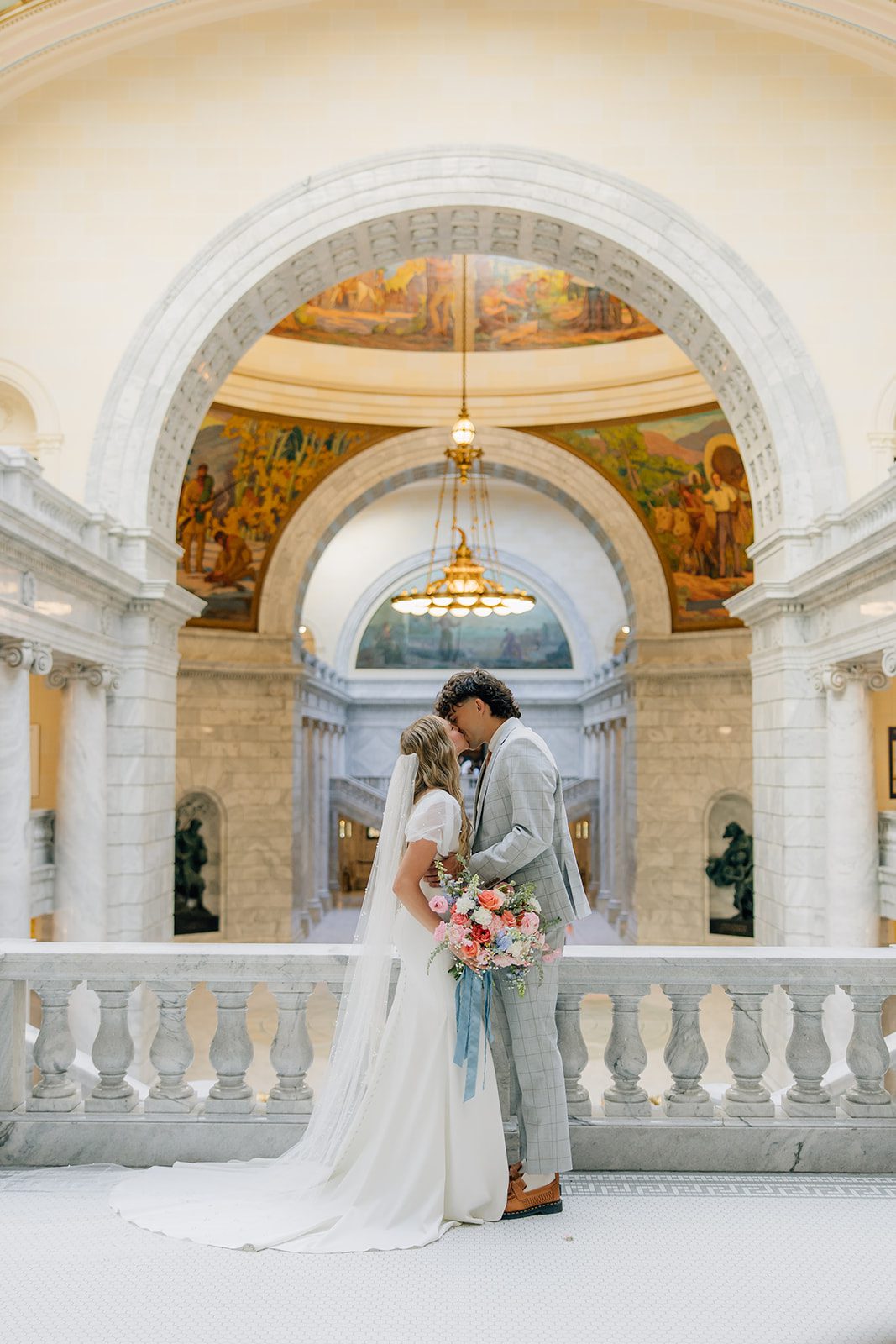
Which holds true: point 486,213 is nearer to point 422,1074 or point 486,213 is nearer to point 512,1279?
point 422,1074

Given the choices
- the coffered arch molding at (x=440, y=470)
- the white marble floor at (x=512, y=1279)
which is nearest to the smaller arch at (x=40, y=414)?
the white marble floor at (x=512, y=1279)

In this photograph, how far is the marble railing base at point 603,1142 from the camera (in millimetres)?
4469

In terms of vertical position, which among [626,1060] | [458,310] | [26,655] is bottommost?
[626,1060]

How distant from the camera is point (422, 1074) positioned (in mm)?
3982

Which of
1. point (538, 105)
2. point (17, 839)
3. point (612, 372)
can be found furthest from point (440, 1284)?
point (612, 372)

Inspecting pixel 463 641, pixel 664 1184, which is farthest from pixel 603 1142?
pixel 463 641

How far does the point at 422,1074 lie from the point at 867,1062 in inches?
73.4

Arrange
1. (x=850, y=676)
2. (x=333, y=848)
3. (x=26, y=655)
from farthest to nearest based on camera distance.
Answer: (x=333, y=848) < (x=850, y=676) < (x=26, y=655)

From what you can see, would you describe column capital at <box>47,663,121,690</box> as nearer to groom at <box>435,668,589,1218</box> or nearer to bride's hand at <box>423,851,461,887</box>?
groom at <box>435,668,589,1218</box>

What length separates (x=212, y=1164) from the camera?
4402mm

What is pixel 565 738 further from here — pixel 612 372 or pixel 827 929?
pixel 827 929

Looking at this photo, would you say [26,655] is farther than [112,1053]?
Yes

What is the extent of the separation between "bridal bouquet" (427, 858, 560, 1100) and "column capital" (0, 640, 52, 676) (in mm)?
5291

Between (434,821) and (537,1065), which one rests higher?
(434,821)
